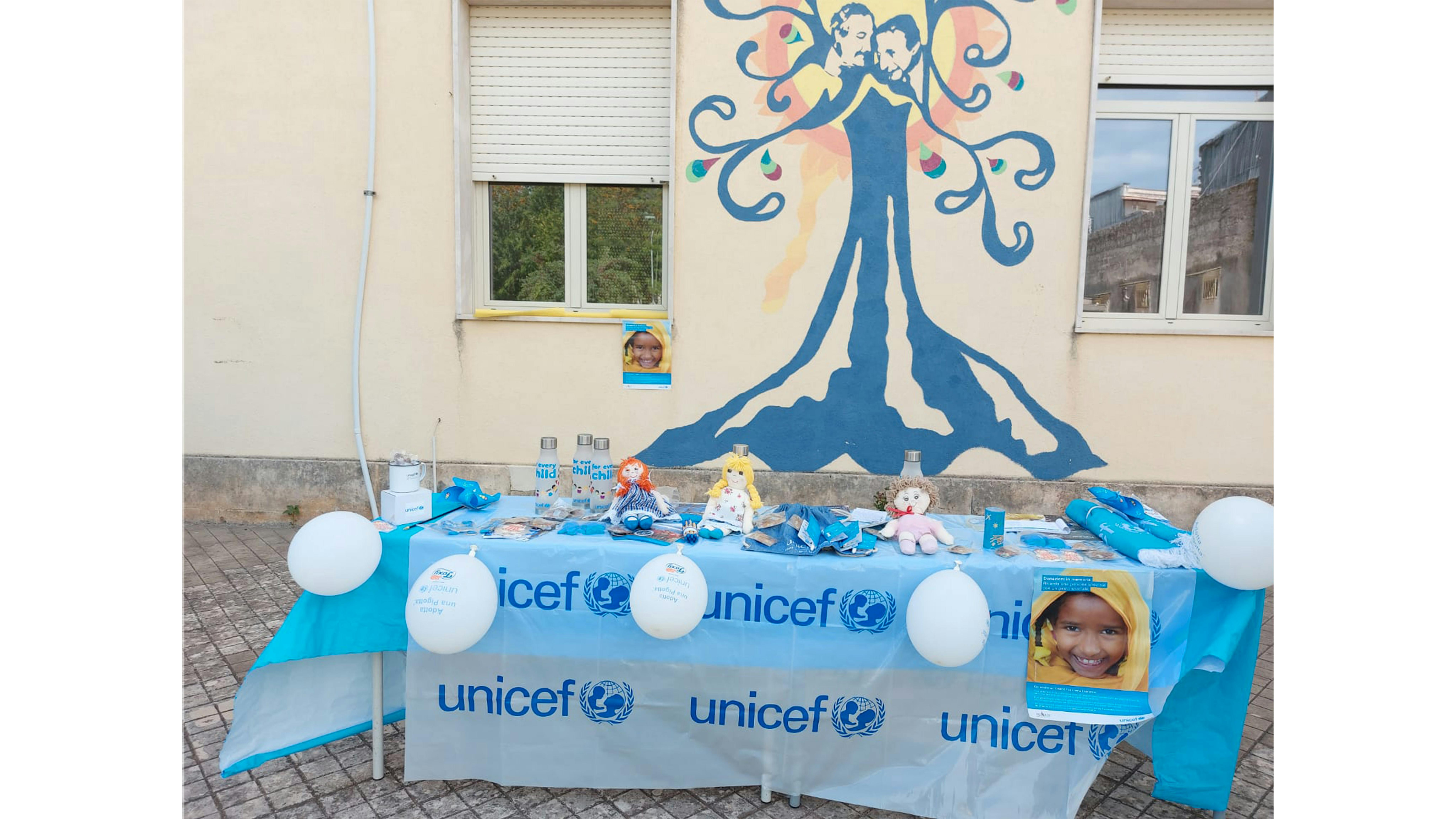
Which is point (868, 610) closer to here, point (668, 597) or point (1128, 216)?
point (668, 597)

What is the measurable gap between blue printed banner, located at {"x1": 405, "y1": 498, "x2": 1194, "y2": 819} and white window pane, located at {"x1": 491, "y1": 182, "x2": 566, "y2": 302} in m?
3.21

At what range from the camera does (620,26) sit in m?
5.05

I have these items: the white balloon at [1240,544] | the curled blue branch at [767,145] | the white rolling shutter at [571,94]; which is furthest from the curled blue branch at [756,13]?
the white balloon at [1240,544]

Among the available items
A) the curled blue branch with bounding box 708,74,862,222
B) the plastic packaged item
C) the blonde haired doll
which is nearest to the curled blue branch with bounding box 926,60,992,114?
the curled blue branch with bounding box 708,74,862,222

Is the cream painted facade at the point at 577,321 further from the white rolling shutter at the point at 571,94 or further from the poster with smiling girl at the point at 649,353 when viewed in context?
the white rolling shutter at the point at 571,94

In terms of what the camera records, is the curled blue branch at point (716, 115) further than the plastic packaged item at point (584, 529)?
Yes

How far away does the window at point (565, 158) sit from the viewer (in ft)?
16.6

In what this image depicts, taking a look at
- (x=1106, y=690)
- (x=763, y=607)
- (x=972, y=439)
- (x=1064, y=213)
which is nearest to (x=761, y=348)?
(x=972, y=439)

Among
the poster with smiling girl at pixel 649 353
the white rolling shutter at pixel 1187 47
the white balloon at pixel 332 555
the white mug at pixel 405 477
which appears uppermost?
the white rolling shutter at pixel 1187 47

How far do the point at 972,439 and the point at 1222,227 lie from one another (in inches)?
93.3

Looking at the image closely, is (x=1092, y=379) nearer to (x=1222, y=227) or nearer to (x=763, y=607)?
(x=1222, y=227)

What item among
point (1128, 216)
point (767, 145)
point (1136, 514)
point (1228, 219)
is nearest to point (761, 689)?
point (1136, 514)

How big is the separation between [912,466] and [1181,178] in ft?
12.6

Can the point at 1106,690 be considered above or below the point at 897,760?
above
